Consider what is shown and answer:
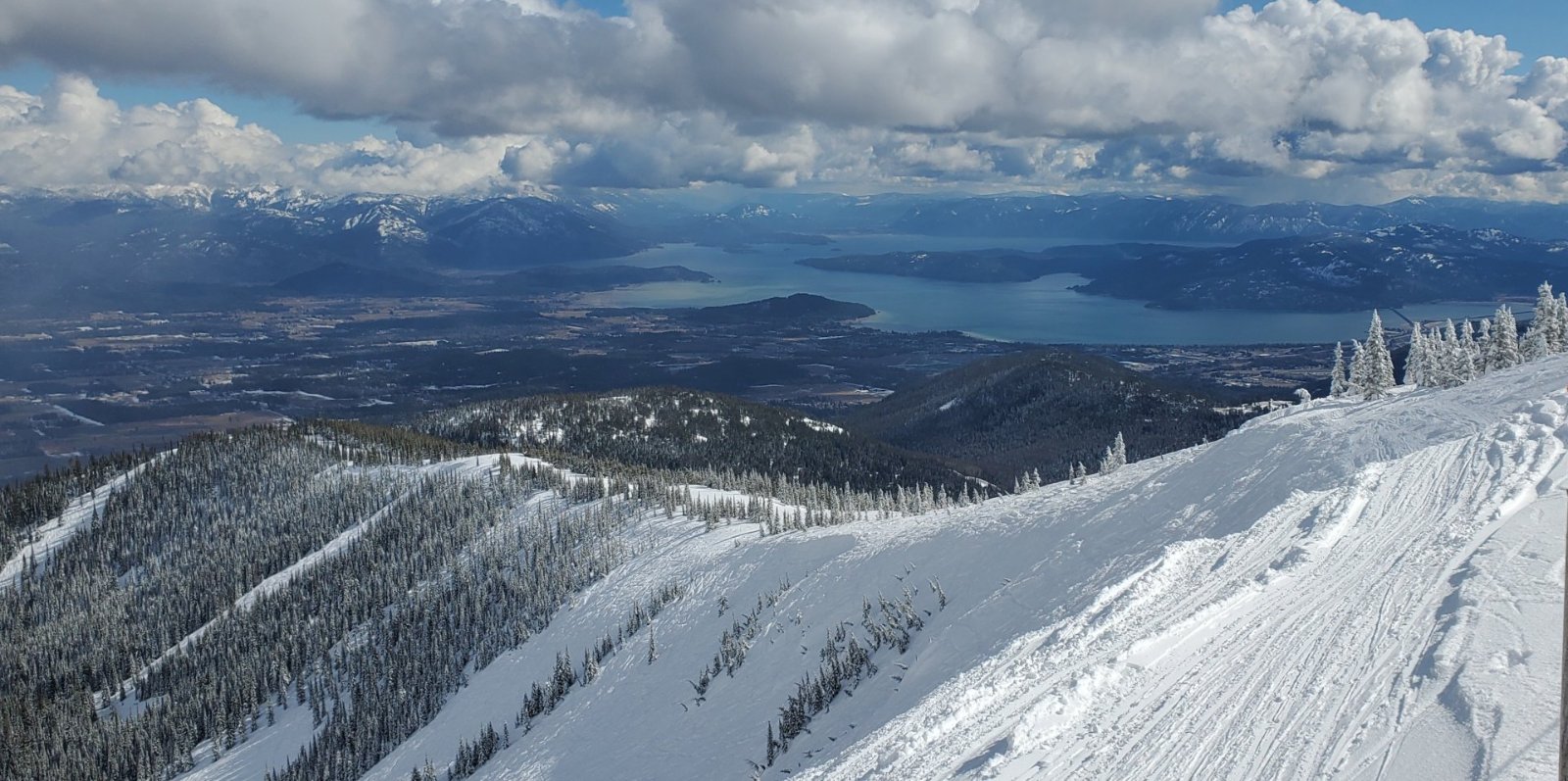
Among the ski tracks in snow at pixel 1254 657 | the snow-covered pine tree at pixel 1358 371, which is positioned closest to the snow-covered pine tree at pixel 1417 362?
the snow-covered pine tree at pixel 1358 371

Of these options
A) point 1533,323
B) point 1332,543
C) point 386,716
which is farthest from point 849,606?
point 1533,323

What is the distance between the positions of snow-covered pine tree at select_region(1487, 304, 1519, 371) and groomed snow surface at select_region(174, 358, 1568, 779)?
71.8 feet

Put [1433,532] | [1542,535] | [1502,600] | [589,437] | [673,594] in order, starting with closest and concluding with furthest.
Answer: [1502,600] → [1542,535] → [1433,532] → [673,594] → [589,437]

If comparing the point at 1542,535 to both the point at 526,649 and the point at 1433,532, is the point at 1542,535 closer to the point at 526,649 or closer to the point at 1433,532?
the point at 1433,532

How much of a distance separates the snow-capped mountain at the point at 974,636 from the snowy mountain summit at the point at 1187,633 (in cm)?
11

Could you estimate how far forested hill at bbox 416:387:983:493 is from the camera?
17262 centimetres

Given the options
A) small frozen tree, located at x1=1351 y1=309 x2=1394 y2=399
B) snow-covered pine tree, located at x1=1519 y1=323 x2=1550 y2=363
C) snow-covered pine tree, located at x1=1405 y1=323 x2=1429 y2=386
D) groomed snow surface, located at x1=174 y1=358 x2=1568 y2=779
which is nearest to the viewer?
groomed snow surface, located at x1=174 y1=358 x2=1568 y2=779

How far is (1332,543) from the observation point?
26.8 m

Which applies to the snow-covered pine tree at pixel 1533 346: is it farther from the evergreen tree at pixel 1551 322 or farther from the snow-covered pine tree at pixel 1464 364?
the snow-covered pine tree at pixel 1464 364

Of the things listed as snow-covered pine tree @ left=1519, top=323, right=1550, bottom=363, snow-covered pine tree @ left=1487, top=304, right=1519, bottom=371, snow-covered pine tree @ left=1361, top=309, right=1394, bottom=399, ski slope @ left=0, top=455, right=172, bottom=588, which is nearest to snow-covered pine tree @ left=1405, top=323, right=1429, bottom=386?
snow-covered pine tree @ left=1361, top=309, right=1394, bottom=399

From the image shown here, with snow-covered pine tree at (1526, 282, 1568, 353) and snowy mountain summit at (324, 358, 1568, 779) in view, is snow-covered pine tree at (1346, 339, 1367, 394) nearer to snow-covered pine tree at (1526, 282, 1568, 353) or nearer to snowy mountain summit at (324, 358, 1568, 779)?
snow-covered pine tree at (1526, 282, 1568, 353)

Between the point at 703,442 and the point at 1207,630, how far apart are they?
164804mm

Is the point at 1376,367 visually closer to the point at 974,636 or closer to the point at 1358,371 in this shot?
the point at 1358,371

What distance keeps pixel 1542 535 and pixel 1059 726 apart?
1409 centimetres
